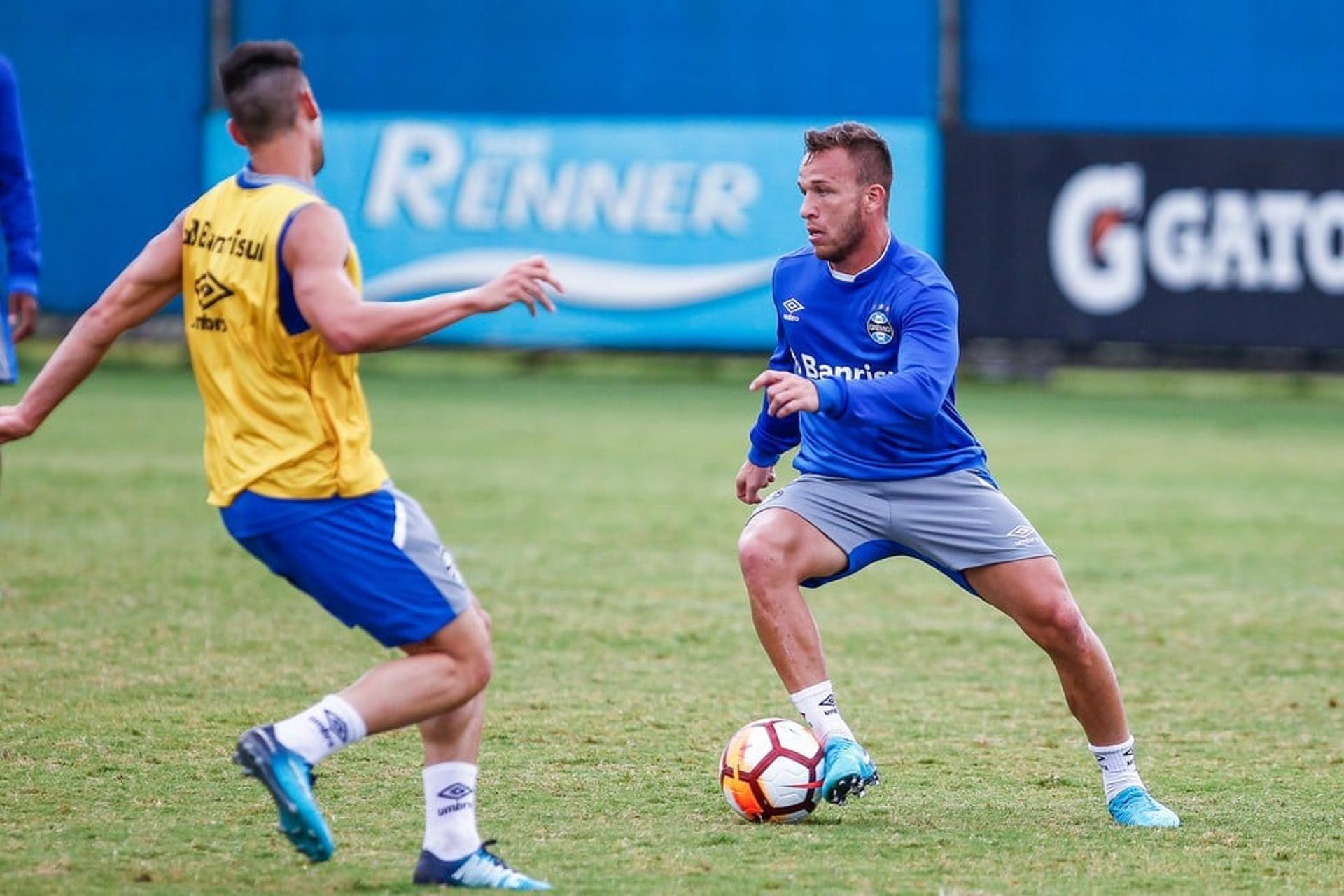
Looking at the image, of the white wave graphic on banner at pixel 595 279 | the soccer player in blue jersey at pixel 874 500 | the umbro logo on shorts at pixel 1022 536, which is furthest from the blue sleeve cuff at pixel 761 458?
the white wave graphic on banner at pixel 595 279

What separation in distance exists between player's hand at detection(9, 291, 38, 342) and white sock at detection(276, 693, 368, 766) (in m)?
4.22

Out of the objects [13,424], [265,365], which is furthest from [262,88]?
[13,424]

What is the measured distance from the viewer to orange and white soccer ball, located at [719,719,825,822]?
5.72m

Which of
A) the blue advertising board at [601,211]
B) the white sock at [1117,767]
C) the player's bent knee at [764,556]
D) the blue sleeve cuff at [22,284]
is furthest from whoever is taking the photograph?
the blue advertising board at [601,211]

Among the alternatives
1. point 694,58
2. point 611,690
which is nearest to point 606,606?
point 611,690

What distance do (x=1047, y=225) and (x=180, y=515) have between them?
12.2 meters

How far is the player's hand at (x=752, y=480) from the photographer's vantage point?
635cm

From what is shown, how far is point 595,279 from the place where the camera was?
2247 cm

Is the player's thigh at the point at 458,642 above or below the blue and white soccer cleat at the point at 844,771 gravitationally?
above

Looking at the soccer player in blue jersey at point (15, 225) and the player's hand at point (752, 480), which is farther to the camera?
the soccer player in blue jersey at point (15, 225)

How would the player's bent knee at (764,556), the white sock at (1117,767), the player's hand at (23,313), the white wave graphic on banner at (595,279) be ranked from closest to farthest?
the white sock at (1117,767), the player's bent knee at (764,556), the player's hand at (23,313), the white wave graphic on banner at (595,279)

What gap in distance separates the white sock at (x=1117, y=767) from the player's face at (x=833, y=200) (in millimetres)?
1692

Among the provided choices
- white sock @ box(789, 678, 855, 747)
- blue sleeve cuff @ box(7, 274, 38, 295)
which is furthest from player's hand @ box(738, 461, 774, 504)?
blue sleeve cuff @ box(7, 274, 38, 295)

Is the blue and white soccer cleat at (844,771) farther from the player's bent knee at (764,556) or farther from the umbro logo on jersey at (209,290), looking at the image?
the umbro logo on jersey at (209,290)
